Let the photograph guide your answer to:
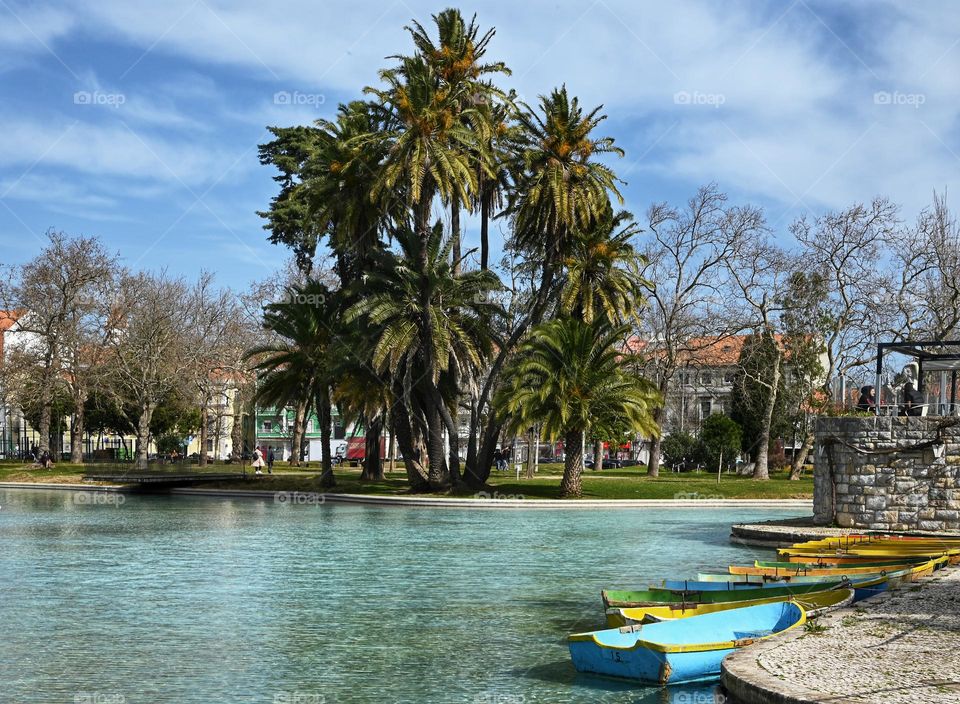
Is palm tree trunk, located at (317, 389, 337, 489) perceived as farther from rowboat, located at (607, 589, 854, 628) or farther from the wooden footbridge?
rowboat, located at (607, 589, 854, 628)

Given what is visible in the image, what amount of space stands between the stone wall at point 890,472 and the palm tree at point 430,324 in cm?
1705

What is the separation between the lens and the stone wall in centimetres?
2478

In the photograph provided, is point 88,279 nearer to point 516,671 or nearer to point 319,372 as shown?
point 319,372

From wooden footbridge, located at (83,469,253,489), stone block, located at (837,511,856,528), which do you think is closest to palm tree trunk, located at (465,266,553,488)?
wooden footbridge, located at (83,469,253,489)

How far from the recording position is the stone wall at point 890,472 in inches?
976

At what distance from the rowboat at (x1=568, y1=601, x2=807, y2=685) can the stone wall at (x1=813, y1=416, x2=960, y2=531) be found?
13928 millimetres

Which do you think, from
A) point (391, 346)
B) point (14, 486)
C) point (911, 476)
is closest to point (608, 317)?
point (391, 346)

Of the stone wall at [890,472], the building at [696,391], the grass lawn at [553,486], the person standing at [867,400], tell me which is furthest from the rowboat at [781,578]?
the building at [696,391]

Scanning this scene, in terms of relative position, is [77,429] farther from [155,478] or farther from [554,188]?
[554,188]

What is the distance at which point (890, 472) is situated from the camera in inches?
1003

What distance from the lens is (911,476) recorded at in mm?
25172

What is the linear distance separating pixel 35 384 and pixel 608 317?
36.7 metres

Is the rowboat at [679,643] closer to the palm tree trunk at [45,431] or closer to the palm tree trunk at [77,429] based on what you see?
the palm tree trunk at [45,431]

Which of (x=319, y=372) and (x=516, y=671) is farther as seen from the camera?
(x=319, y=372)
